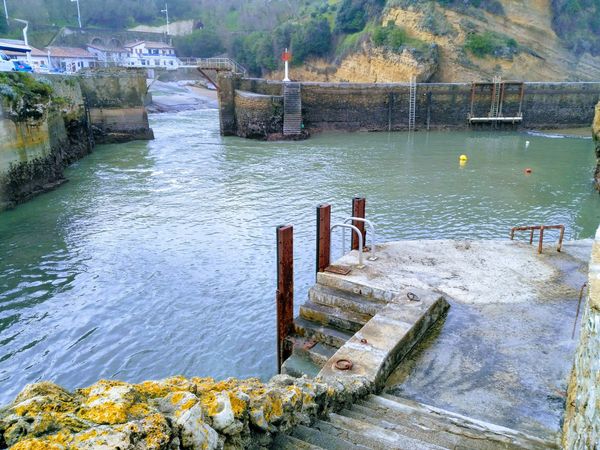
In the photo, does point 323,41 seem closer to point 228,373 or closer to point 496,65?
point 496,65

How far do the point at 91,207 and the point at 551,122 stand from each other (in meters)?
32.8

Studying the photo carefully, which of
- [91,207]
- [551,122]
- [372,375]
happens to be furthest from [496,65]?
[372,375]

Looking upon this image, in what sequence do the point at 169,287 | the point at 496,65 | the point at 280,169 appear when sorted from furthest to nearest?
the point at 496,65, the point at 280,169, the point at 169,287

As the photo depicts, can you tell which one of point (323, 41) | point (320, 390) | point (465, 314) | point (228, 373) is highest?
point (323, 41)

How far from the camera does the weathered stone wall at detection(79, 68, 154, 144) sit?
30234 millimetres

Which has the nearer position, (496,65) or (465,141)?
(465,141)

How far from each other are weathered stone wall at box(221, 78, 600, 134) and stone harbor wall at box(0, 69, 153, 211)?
7.98 metres

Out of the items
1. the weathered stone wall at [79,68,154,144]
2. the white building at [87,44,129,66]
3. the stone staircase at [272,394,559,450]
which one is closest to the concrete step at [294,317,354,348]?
the stone staircase at [272,394,559,450]

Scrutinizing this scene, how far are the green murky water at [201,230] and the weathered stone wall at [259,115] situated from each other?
3.74 meters

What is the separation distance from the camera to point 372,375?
16.0 feet

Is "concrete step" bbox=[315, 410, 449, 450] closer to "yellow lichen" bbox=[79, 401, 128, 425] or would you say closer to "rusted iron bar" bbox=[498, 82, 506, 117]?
"yellow lichen" bbox=[79, 401, 128, 425]

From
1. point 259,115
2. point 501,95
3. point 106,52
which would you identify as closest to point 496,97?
point 501,95

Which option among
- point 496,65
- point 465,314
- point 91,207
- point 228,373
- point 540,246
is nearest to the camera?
point 465,314

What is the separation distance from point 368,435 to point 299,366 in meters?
3.42
